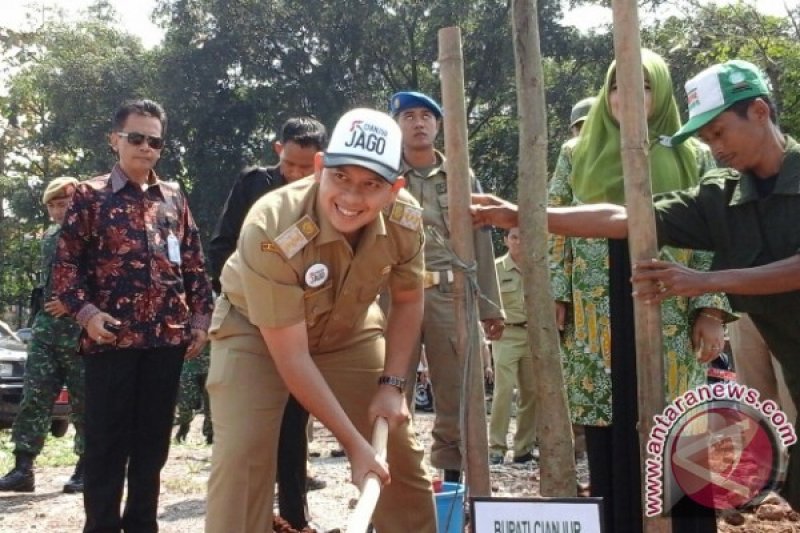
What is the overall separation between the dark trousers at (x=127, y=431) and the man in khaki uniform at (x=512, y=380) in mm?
3395

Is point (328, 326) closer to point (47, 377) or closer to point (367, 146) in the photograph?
point (367, 146)

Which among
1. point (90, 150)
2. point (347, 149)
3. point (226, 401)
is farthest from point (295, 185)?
point (90, 150)

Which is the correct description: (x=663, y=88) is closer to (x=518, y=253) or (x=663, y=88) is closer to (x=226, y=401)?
(x=518, y=253)

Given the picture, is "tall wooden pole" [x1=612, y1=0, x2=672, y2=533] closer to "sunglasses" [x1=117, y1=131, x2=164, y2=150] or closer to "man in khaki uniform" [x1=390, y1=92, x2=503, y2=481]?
"man in khaki uniform" [x1=390, y1=92, x2=503, y2=481]

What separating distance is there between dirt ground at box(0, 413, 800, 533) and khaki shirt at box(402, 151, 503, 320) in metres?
1.13

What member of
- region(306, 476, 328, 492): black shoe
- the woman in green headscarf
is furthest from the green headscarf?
region(306, 476, 328, 492): black shoe

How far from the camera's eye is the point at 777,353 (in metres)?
3.09

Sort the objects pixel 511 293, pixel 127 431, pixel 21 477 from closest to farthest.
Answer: pixel 127 431 → pixel 21 477 → pixel 511 293

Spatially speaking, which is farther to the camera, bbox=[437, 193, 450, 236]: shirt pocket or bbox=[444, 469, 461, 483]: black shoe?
bbox=[444, 469, 461, 483]: black shoe

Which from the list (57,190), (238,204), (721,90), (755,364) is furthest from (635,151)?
(57,190)

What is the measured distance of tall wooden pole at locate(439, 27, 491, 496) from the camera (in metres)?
3.43

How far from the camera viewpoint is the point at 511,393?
24.7 feet

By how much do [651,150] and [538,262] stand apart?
22.5 inches

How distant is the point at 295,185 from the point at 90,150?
21805mm
